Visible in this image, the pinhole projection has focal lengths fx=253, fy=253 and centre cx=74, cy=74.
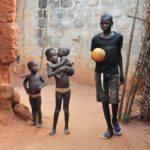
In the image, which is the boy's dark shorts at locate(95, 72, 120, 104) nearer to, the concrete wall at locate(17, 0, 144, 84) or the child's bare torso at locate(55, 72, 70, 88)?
the child's bare torso at locate(55, 72, 70, 88)

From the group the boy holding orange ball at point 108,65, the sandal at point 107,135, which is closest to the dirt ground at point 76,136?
the sandal at point 107,135

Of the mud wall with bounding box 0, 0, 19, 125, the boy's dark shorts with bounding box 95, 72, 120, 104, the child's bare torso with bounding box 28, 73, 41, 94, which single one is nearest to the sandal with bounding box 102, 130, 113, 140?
the boy's dark shorts with bounding box 95, 72, 120, 104

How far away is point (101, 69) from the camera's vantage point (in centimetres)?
365

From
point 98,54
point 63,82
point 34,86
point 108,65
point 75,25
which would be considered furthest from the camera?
point 75,25

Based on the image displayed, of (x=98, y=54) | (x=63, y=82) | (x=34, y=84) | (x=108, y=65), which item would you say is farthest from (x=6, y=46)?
(x=108, y=65)

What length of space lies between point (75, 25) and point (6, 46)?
4.35 m

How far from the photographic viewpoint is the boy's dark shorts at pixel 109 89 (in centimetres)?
364

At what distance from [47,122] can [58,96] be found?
0.86 meters

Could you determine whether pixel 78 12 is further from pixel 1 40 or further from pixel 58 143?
pixel 58 143

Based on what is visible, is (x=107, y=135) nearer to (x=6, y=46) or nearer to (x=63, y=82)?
(x=63, y=82)

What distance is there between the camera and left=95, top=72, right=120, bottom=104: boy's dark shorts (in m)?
A: 3.64

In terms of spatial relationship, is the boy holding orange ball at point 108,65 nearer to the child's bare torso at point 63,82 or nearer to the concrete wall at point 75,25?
the child's bare torso at point 63,82

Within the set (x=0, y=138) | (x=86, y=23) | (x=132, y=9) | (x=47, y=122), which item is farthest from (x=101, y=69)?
(x=86, y=23)

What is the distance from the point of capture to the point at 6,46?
150 inches
